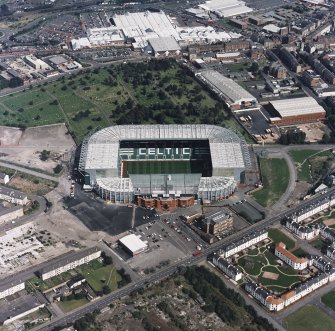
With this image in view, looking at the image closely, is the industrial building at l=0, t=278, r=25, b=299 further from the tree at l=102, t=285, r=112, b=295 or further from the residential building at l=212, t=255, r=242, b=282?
the residential building at l=212, t=255, r=242, b=282

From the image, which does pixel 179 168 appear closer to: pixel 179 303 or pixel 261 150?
pixel 261 150

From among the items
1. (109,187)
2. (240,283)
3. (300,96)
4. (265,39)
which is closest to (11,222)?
(109,187)

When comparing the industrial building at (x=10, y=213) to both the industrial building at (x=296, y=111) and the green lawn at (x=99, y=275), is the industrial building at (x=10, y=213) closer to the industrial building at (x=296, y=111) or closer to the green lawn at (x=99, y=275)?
the green lawn at (x=99, y=275)

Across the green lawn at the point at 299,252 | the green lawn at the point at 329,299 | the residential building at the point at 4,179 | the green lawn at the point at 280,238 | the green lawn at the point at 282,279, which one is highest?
the residential building at the point at 4,179

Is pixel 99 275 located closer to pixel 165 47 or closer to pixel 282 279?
pixel 282 279

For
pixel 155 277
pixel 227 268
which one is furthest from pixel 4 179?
pixel 227 268

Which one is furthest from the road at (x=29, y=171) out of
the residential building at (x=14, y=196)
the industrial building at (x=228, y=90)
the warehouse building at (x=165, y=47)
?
the warehouse building at (x=165, y=47)

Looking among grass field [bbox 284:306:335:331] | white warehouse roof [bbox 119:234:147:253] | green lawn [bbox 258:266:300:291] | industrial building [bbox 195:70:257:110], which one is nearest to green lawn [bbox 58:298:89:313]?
white warehouse roof [bbox 119:234:147:253]
